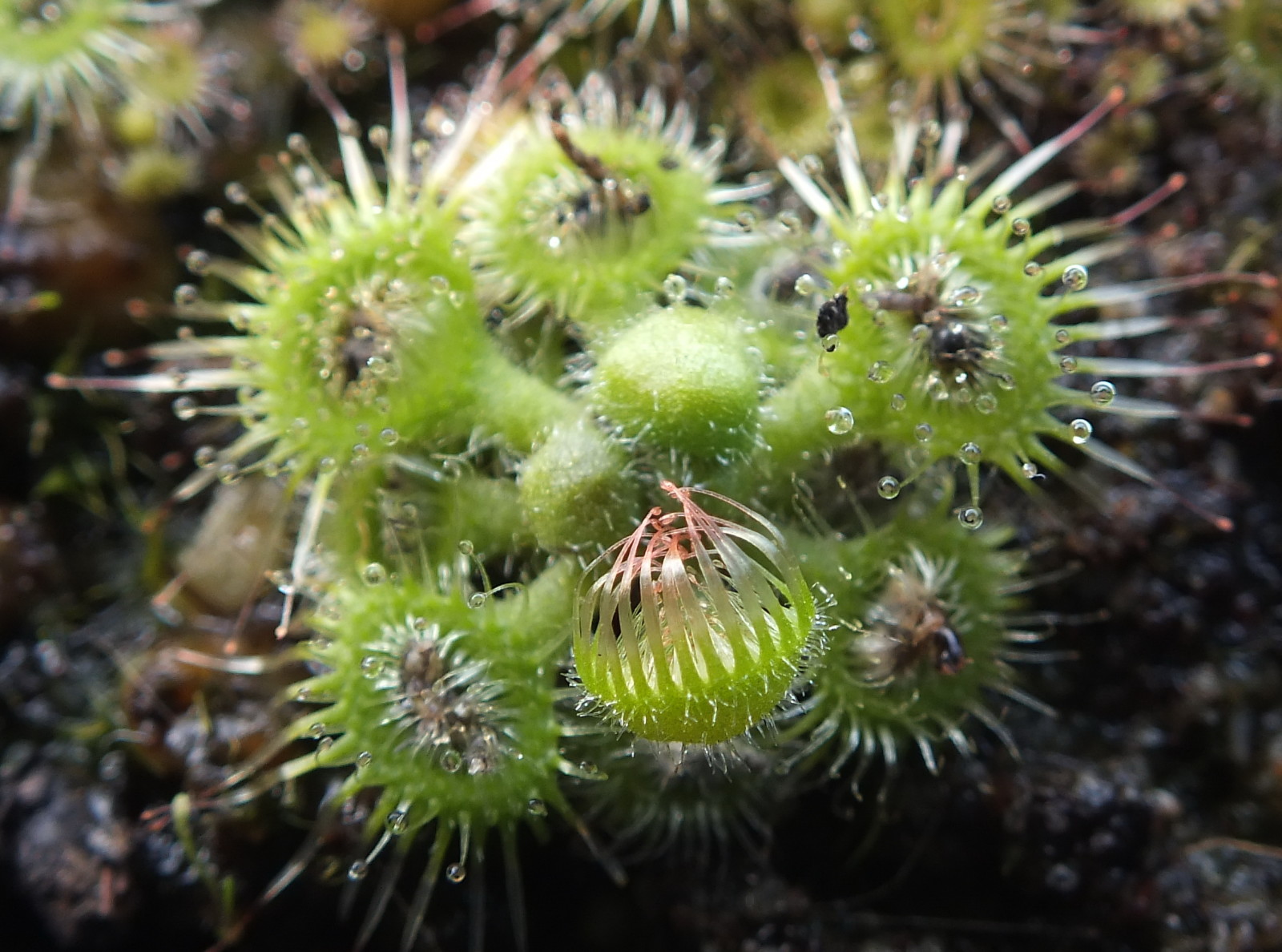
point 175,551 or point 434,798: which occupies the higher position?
point 175,551

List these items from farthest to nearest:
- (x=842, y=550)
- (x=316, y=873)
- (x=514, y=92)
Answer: (x=514, y=92), (x=316, y=873), (x=842, y=550)

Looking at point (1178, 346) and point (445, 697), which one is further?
point (1178, 346)

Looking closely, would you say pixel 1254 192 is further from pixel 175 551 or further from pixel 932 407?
pixel 175 551

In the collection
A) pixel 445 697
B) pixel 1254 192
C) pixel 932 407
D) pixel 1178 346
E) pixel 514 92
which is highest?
pixel 514 92

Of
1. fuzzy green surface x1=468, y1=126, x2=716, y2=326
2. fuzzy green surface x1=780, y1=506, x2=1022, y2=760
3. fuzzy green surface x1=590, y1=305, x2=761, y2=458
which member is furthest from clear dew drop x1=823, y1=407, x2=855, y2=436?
fuzzy green surface x1=468, y1=126, x2=716, y2=326

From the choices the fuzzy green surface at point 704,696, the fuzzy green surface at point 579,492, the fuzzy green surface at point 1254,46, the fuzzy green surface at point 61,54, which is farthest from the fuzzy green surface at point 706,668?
the fuzzy green surface at point 61,54

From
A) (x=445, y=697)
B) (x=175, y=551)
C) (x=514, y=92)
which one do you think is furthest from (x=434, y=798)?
(x=514, y=92)

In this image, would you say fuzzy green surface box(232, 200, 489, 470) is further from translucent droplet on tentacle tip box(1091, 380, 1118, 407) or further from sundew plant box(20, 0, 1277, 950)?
translucent droplet on tentacle tip box(1091, 380, 1118, 407)
